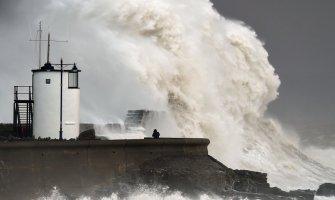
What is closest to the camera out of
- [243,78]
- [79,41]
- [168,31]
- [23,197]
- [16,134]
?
[23,197]

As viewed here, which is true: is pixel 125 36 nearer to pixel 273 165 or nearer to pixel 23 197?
pixel 273 165

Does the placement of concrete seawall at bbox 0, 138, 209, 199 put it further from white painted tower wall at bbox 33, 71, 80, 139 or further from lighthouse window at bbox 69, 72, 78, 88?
lighthouse window at bbox 69, 72, 78, 88

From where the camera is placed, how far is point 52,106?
57.9ft

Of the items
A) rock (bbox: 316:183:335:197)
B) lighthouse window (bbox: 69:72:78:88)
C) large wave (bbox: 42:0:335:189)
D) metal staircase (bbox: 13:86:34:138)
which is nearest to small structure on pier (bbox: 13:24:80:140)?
lighthouse window (bbox: 69:72:78:88)

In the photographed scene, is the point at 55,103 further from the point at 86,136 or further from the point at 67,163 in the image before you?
the point at 67,163

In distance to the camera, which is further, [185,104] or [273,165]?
[273,165]

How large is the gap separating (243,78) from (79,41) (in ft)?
29.5

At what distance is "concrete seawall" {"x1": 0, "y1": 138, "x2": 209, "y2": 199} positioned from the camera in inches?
647

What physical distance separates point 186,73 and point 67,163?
14328mm

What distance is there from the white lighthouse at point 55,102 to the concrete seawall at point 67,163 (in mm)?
870

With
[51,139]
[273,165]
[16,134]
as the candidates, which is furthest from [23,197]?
[273,165]

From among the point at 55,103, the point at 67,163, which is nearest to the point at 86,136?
→ the point at 55,103

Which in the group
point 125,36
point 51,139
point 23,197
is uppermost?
point 125,36

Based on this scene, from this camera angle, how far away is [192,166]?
57.1 feet
